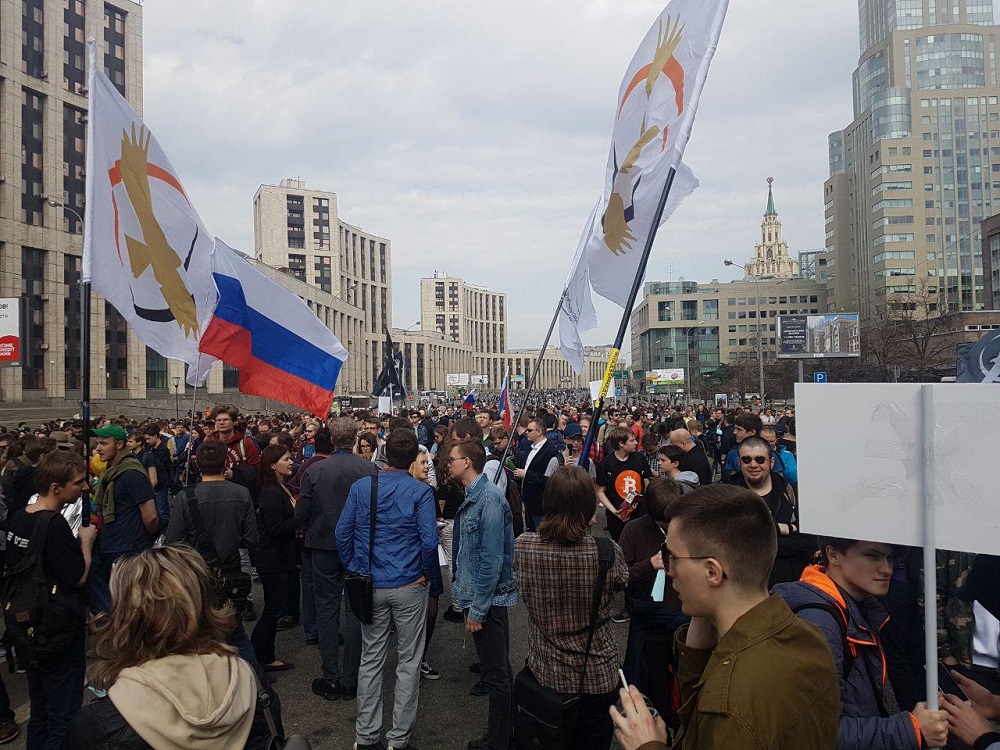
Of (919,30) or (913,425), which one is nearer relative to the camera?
(913,425)

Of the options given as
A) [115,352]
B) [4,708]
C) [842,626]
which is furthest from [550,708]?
[115,352]

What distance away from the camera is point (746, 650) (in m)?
1.68

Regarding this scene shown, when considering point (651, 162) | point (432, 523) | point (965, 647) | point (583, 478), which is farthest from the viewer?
point (651, 162)

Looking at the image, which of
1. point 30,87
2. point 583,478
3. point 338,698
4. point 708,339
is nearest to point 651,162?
point 583,478

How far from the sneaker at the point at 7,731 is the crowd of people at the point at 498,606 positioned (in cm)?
4

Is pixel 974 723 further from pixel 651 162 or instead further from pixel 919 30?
pixel 919 30

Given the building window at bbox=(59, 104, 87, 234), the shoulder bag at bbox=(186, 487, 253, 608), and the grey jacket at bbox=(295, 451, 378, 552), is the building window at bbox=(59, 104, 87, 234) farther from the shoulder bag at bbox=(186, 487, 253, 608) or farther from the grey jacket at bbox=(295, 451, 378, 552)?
the shoulder bag at bbox=(186, 487, 253, 608)

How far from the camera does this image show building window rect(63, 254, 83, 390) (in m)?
47.1

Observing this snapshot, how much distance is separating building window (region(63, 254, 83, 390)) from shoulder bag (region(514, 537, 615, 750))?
52609 millimetres

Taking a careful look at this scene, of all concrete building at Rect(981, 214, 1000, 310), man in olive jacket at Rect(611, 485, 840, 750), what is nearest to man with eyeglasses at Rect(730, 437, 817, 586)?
man in olive jacket at Rect(611, 485, 840, 750)

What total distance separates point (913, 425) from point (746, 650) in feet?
3.54

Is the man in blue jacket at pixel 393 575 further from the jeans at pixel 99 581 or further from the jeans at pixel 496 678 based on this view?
the jeans at pixel 99 581

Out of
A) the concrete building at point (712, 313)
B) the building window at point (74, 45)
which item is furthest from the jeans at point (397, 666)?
the concrete building at point (712, 313)

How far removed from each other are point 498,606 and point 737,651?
2.78 metres
